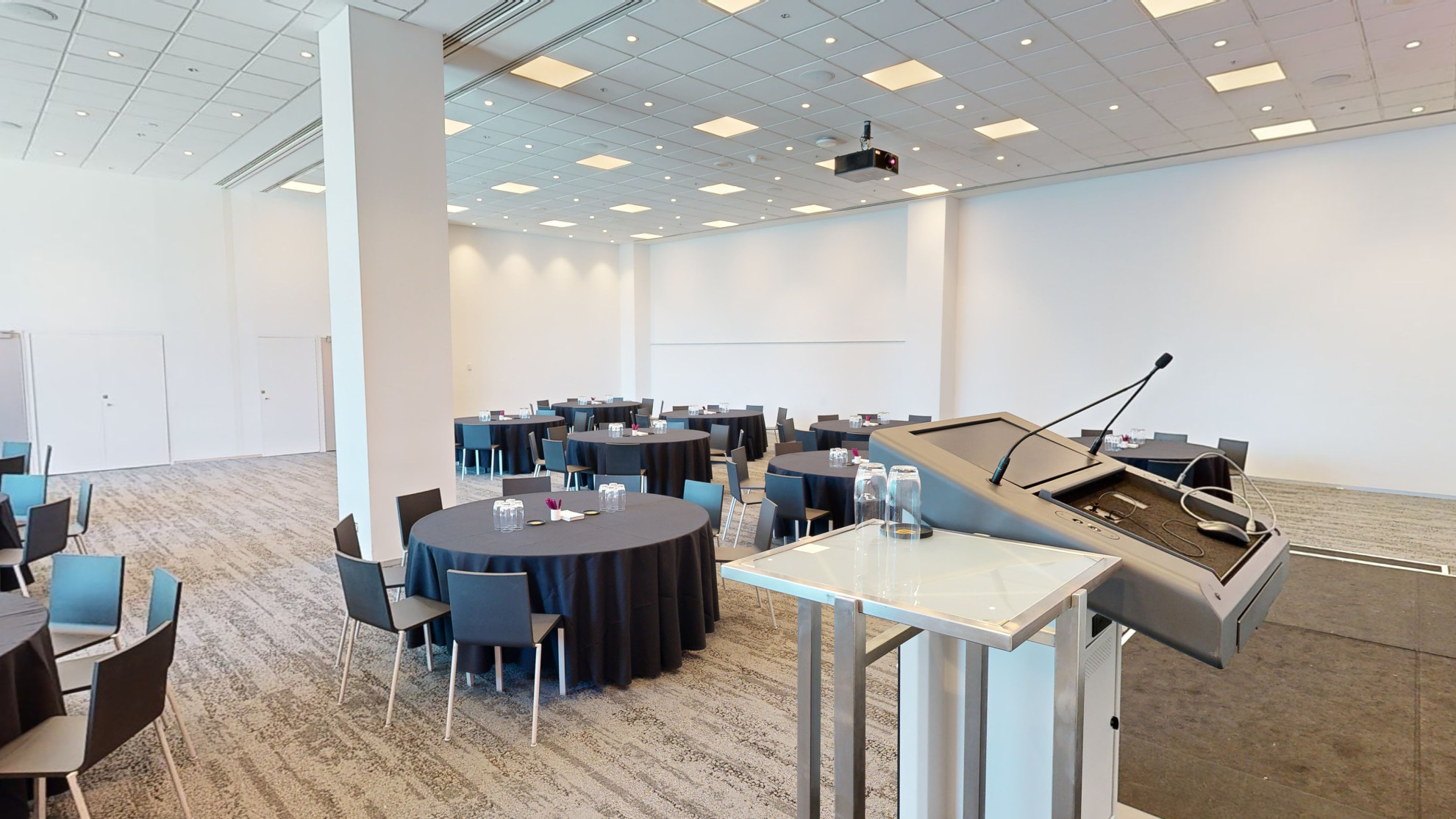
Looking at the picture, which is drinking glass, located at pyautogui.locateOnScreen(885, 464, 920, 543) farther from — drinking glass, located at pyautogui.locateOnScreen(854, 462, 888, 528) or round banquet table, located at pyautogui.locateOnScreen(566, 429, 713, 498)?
round banquet table, located at pyautogui.locateOnScreen(566, 429, 713, 498)

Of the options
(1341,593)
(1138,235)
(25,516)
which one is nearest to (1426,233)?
(1138,235)

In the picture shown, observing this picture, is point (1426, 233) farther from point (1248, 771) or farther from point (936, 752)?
A: point (936, 752)

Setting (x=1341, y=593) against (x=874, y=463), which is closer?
(x=874, y=463)

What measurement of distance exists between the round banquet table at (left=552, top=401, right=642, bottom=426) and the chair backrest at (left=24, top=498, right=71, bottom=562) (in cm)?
753

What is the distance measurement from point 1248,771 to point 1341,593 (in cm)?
311

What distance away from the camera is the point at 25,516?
5.46 meters

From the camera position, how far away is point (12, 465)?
6.27 metres

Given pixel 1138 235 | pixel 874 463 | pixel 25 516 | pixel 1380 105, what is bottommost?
pixel 25 516

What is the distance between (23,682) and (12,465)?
5459mm

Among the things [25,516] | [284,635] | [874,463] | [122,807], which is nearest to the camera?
[874,463]

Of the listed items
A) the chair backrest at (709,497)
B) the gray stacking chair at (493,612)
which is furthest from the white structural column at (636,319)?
the gray stacking chair at (493,612)

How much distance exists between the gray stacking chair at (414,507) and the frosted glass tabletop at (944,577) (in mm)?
3625

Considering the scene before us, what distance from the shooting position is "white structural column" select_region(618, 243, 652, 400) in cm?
1688

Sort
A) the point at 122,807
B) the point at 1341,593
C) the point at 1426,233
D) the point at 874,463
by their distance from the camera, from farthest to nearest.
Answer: the point at 1426,233, the point at 1341,593, the point at 122,807, the point at 874,463
